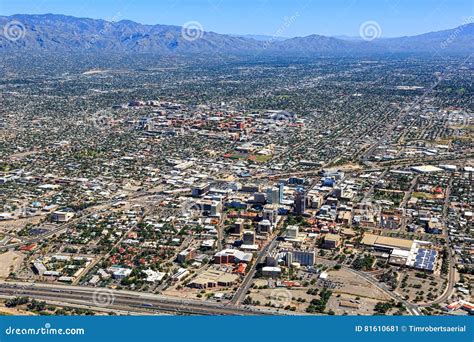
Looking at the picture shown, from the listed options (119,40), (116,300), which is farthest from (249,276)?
Answer: (119,40)

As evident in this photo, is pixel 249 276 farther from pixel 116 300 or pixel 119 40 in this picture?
pixel 119 40

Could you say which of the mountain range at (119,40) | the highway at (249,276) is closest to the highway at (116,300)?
the highway at (249,276)

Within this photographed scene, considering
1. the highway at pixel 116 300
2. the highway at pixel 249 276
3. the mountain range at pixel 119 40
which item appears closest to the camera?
the highway at pixel 116 300

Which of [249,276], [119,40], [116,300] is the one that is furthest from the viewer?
[119,40]

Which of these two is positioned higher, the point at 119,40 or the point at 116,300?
the point at 119,40

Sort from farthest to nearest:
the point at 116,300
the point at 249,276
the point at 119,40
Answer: the point at 119,40 < the point at 249,276 < the point at 116,300

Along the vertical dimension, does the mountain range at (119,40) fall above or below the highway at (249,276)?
above

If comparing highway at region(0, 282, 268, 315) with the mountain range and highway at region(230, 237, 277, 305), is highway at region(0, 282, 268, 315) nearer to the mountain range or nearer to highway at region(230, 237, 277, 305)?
highway at region(230, 237, 277, 305)

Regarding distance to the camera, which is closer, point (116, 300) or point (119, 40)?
point (116, 300)

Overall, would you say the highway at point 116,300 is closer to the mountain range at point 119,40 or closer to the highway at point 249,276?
the highway at point 249,276

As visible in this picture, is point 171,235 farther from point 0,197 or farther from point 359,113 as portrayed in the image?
point 359,113

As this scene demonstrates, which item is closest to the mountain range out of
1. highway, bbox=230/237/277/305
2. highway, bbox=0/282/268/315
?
highway, bbox=230/237/277/305
